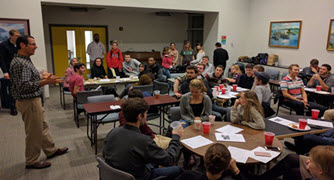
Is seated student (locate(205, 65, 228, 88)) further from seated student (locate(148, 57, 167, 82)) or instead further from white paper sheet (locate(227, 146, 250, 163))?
white paper sheet (locate(227, 146, 250, 163))

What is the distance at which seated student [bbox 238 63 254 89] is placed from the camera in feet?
17.4

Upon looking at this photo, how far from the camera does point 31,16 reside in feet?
22.3

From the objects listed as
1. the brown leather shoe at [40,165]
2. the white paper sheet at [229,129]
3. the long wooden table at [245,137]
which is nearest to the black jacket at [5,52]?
the brown leather shoe at [40,165]

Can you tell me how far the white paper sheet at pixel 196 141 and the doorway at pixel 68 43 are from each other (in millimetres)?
8651

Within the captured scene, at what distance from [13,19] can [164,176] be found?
6534mm

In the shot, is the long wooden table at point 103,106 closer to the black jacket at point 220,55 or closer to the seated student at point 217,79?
the seated student at point 217,79

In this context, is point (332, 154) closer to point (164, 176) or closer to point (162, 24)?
point (164, 176)

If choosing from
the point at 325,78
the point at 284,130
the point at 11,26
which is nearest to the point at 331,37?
the point at 325,78

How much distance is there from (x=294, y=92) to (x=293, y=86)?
131mm

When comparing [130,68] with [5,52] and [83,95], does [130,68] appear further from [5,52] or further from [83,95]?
[5,52]

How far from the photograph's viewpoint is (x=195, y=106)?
11.7ft

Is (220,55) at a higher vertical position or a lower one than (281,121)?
higher

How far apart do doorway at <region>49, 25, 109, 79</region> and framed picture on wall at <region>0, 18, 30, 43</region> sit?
9.60 feet

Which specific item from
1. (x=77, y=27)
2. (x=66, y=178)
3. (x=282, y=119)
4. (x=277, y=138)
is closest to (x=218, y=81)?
(x=282, y=119)
